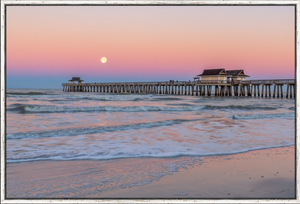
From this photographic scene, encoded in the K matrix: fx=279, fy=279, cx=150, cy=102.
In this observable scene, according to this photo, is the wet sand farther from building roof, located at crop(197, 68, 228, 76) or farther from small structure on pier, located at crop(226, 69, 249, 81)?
small structure on pier, located at crop(226, 69, 249, 81)

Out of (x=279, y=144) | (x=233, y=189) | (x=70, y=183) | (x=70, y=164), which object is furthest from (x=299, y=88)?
(x=279, y=144)

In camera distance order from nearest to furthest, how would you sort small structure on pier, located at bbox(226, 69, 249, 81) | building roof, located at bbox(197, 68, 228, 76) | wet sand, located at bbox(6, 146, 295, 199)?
wet sand, located at bbox(6, 146, 295, 199) → building roof, located at bbox(197, 68, 228, 76) → small structure on pier, located at bbox(226, 69, 249, 81)

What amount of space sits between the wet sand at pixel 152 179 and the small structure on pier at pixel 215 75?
1803 inches

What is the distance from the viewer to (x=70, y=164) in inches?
231

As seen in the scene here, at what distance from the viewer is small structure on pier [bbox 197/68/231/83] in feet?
166

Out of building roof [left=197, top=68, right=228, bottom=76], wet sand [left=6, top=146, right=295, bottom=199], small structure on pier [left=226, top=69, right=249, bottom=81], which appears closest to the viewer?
wet sand [left=6, top=146, right=295, bottom=199]

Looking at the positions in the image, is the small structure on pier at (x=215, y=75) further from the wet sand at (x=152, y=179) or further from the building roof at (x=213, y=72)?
the wet sand at (x=152, y=179)

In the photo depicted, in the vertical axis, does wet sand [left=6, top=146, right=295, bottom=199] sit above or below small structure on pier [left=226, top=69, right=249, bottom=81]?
below

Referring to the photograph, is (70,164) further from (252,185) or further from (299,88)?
(299,88)

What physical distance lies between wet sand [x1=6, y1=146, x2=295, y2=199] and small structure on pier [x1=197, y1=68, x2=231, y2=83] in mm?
45791

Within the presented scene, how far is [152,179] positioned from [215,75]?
158ft

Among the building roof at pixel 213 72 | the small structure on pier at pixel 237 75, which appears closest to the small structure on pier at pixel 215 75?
the building roof at pixel 213 72

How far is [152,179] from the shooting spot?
15.9 ft

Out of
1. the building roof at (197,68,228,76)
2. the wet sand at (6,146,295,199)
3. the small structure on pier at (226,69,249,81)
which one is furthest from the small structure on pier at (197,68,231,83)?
the wet sand at (6,146,295,199)
